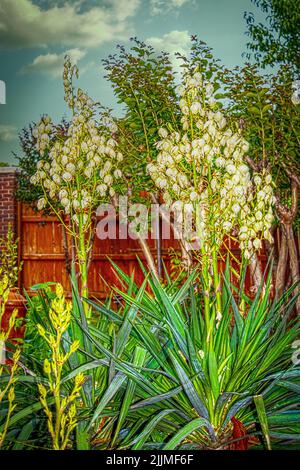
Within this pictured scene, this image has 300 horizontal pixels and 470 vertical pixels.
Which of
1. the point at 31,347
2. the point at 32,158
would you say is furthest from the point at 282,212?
the point at 32,158

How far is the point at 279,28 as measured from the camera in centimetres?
740

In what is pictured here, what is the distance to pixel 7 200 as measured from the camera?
30.9 ft

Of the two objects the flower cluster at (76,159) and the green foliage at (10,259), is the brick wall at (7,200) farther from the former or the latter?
the flower cluster at (76,159)

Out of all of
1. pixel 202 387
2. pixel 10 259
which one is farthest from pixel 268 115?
Result: pixel 202 387

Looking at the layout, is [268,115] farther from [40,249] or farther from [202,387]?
[40,249]

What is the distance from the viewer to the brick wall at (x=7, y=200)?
30.8ft

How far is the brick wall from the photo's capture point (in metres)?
9.40

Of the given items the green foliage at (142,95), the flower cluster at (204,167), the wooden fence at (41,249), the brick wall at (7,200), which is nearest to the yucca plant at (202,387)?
the flower cluster at (204,167)

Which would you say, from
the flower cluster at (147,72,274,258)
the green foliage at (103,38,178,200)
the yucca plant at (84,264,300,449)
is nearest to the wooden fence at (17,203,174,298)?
the green foliage at (103,38,178,200)

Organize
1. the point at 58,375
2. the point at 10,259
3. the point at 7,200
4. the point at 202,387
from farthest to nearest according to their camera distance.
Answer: the point at 7,200
the point at 10,259
the point at 202,387
the point at 58,375

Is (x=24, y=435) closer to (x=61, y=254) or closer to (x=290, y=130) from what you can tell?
(x=290, y=130)

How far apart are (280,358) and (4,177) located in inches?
313

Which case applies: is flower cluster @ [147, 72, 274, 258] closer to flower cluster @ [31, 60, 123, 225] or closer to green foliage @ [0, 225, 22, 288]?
flower cluster @ [31, 60, 123, 225]

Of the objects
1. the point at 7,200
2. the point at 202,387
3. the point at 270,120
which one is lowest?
the point at 202,387
